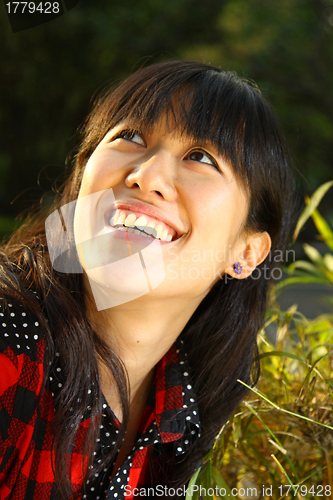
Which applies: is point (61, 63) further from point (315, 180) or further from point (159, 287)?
point (159, 287)

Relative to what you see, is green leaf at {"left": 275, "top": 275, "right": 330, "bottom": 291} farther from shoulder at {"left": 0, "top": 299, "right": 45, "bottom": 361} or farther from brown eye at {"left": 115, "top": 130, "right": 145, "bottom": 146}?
shoulder at {"left": 0, "top": 299, "right": 45, "bottom": 361}

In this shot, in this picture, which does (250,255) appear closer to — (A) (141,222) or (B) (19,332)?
(A) (141,222)

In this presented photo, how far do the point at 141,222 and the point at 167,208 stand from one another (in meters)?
0.05

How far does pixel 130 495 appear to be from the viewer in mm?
831

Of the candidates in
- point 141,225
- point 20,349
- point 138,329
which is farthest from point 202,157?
point 20,349

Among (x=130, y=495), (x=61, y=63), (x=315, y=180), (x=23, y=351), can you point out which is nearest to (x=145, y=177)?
(x=23, y=351)

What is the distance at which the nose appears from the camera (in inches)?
29.6

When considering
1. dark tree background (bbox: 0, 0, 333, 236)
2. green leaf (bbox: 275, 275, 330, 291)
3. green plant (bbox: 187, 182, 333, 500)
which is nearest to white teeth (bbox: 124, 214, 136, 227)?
green plant (bbox: 187, 182, 333, 500)

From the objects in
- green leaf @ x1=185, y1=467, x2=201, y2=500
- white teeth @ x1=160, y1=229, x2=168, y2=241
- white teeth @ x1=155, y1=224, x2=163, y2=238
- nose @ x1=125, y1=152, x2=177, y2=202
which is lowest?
green leaf @ x1=185, y1=467, x2=201, y2=500

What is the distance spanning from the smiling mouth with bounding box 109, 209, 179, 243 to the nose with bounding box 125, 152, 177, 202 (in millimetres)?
45

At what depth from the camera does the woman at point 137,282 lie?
745 mm

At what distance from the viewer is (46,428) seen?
2.47 ft

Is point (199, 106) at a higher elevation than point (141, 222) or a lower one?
higher

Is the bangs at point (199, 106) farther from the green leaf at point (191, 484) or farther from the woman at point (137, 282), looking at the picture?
the green leaf at point (191, 484)
